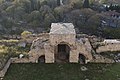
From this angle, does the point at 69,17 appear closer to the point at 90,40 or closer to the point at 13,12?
the point at 13,12

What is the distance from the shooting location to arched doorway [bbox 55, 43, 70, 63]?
30.6 meters

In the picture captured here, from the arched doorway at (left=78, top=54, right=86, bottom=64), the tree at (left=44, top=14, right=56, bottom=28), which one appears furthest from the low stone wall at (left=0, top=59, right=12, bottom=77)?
the tree at (left=44, top=14, right=56, bottom=28)

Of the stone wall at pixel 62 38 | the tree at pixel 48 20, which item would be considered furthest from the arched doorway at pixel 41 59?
the tree at pixel 48 20

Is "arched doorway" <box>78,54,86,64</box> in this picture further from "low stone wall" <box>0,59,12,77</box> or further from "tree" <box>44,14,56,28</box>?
"tree" <box>44,14,56,28</box>

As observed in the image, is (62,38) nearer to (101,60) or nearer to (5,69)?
(101,60)

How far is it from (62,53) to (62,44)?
143cm

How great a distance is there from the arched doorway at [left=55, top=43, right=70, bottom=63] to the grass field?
137 cm

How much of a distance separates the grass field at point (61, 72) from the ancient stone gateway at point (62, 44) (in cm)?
96

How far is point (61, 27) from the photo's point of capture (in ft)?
100

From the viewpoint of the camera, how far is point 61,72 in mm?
28062

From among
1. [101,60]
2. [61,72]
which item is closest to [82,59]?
[101,60]

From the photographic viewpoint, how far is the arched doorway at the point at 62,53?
1206 inches

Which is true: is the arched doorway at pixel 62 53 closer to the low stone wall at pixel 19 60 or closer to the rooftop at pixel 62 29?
the rooftop at pixel 62 29

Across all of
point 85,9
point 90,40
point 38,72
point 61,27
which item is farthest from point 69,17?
point 38,72
